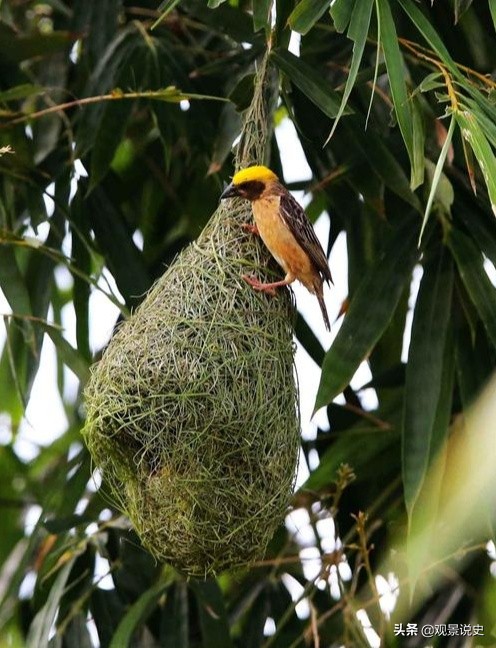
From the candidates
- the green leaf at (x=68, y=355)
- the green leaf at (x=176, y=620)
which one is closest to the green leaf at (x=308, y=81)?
the green leaf at (x=68, y=355)

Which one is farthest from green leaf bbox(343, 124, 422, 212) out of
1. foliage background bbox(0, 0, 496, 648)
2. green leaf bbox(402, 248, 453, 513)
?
green leaf bbox(402, 248, 453, 513)

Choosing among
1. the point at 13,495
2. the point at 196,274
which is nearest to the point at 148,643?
the point at 13,495

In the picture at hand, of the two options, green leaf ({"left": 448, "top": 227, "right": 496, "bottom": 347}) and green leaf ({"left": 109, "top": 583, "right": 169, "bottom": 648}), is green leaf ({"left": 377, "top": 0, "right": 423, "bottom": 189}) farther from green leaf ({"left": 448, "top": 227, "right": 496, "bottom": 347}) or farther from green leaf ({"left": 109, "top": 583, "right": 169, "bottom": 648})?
green leaf ({"left": 109, "top": 583, "right": 169, "bottom": 648})

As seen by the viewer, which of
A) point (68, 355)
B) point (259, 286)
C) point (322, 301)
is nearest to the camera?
point (259, 286)

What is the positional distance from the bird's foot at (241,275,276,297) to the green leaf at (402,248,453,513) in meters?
0.58

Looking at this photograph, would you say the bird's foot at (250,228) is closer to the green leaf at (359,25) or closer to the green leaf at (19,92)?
the green leaf at (359,25)

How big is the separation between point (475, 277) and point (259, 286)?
71cm

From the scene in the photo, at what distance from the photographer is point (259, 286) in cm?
321

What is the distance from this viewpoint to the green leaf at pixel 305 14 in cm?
299

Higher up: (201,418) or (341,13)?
(341,13)

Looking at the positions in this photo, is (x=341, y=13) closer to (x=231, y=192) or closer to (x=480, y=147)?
(x=480, y=147)

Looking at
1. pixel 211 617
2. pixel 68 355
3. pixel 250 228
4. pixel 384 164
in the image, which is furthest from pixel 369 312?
pixel 211 617

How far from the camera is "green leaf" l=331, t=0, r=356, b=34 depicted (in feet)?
9.52

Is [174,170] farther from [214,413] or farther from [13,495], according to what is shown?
[214,413]
